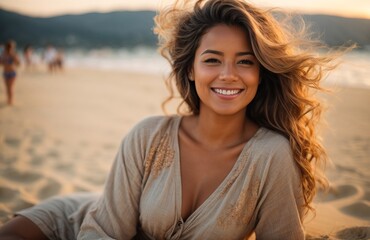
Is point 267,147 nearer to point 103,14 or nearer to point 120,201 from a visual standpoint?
point 120,201

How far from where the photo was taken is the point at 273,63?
2375mm

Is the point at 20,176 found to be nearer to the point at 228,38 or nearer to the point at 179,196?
the point at 179,196

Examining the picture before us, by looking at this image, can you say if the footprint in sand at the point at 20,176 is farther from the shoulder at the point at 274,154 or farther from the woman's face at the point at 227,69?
the shoulder at the point at 274,154

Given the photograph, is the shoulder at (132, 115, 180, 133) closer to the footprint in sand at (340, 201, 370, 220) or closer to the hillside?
the footprint in sand at (340, 201, 370, 220)

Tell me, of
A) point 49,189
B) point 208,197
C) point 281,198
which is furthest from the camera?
point 49,189

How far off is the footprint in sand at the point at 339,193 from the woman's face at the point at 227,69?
179 centimetres

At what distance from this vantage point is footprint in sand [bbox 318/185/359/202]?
11.9 feet

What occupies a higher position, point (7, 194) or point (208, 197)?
point (208, 197)

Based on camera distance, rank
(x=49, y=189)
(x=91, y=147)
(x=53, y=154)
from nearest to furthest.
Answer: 1. (x=49, y=189)
2. (x=53, y=154)
3. (x=91, y=147)

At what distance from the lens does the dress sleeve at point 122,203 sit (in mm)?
2436

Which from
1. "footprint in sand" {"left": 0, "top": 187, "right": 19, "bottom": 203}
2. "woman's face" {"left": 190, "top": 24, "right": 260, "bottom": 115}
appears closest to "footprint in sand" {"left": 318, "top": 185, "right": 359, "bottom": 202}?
"woman's face" {"left": 190, "top": 24, "right": 260, "bottom": 115}

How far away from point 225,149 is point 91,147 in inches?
154

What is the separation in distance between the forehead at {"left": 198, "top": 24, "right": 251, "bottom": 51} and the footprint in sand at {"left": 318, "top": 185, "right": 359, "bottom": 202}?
2036 mm

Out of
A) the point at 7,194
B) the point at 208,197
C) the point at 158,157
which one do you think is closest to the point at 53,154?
the point at 7,194
